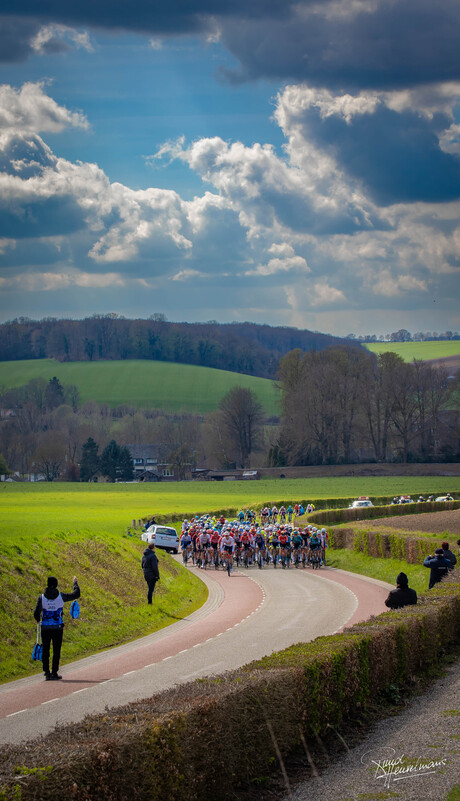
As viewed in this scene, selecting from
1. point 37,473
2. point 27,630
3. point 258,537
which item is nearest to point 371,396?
point 37,473

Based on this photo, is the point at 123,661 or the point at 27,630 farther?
the point at 27,630

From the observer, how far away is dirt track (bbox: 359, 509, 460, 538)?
41.6m

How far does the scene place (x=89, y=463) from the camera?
472 feet

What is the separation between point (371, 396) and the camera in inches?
4998

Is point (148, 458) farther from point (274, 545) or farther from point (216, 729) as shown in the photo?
point (216, 729)

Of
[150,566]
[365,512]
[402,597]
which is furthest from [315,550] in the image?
[402,597]

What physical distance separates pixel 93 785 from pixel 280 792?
93.9 inches

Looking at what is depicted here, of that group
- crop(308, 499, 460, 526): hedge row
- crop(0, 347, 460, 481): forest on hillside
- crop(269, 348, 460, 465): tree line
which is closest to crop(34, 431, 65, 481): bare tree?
crop(0, 347, 460, 481): forest on hillside

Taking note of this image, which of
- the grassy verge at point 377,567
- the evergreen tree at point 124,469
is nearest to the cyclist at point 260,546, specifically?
the grassy verge at point 377,567

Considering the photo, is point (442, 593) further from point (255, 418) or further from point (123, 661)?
point (255, 418)

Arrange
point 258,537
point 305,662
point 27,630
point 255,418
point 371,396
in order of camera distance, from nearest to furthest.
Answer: point 305,662 → point 27,630 → point 258,537 → point 371,396 → point 255,418

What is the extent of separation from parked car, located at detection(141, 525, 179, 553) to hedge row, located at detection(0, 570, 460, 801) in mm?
32422

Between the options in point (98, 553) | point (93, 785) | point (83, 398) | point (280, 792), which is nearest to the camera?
point (93, 785)

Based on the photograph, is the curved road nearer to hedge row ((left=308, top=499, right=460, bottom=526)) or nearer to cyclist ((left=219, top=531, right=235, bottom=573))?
cyclist ((left=219, top=531, right=235, bottom=573))
